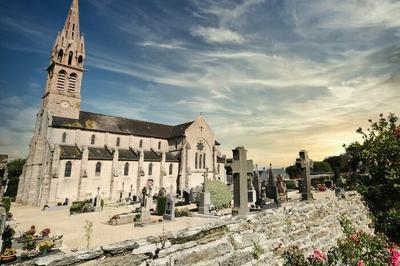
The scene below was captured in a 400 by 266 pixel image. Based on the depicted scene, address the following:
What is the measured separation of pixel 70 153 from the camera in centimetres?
3192

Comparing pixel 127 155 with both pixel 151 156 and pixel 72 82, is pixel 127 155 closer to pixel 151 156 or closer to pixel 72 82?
pixel 151 156

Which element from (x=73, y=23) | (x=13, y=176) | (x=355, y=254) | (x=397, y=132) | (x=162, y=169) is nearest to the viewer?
(x=355, y=254)

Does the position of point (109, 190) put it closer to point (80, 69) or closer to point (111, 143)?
point (111, 143)

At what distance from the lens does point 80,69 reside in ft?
131

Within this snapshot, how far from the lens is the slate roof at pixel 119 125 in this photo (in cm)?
3588

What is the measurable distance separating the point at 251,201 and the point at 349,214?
1314 centimetres

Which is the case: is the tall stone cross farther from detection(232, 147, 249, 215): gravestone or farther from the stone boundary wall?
the stone boundary wall

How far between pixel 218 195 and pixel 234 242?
57.3 feet

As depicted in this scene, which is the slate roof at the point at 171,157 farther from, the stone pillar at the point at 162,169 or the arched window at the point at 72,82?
the arched window at the point at 72,82

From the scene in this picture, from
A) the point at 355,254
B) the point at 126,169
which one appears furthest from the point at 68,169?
the point at 355,254

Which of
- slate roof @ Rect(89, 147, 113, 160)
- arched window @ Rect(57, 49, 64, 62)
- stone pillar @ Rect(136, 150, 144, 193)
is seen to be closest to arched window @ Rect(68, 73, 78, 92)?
arched window @ Rect(57, 49, 64, 62)

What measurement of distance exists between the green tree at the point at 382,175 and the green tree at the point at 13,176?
190 ft

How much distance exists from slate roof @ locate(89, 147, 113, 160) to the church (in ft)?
0.47

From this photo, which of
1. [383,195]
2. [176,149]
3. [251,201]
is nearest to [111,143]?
[176,149]
